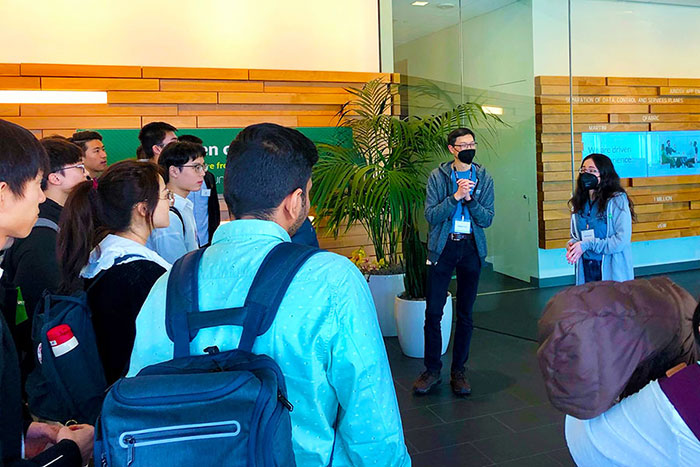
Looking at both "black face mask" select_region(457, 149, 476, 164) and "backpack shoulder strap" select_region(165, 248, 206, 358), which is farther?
"black face mask" select_region(457, 149, 476, 164)

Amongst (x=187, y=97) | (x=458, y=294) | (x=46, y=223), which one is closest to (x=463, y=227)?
(x=458, y=294)

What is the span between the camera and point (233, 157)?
53.1 inches

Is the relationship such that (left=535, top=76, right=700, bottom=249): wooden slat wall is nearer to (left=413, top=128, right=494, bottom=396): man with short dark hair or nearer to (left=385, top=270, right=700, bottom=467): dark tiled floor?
(left=385, top=270, right=700, bottom=467): dark tiled floor

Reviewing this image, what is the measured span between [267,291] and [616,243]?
323 centimetres

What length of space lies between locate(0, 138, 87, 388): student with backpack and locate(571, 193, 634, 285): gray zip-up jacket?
3.00m

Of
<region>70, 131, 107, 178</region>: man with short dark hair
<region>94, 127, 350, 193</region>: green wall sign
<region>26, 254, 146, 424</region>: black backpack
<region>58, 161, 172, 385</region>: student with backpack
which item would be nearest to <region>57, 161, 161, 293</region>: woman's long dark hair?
<region>58, 161, 172, 385</region>: student with backpack

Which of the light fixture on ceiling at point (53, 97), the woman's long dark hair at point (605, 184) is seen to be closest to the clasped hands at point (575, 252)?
the woman's long dark hair at point (605, 184)

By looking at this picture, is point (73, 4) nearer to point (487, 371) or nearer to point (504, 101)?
point (504, 101)

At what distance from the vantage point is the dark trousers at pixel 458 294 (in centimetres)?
388

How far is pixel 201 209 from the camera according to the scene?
14.9 ft

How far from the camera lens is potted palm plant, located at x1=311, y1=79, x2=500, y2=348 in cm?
486

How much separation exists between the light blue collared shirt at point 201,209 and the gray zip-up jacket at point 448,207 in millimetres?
1650

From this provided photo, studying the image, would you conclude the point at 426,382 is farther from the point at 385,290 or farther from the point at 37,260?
the point at 37,260

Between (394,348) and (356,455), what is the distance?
3.93 metres
